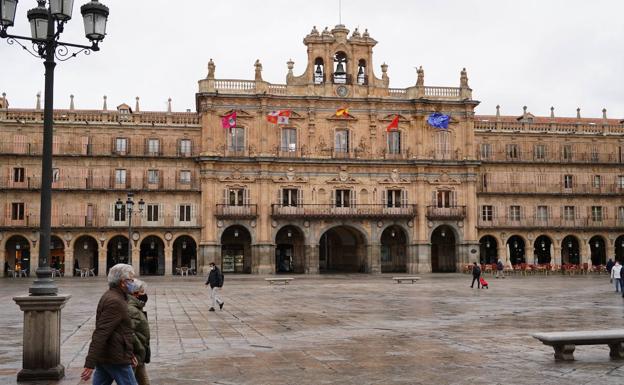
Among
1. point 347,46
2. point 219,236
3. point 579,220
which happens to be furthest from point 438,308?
point 579,220

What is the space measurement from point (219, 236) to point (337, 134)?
12.5 metres

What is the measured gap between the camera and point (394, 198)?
57.9 meters

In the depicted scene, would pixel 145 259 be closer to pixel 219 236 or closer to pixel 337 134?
pixel 219 236

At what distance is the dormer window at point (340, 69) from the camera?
58156 millimetres

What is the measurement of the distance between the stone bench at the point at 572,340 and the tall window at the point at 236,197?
4434cm

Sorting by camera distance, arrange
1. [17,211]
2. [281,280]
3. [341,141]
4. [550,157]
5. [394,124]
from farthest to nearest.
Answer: [550,157] → [341,141] → [394,124] → [17,211] → [281,280]

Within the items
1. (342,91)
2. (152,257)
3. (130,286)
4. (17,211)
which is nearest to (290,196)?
(342,91)

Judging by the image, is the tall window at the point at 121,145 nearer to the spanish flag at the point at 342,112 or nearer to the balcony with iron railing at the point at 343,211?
the balcony with iron railing at the point at 343,211

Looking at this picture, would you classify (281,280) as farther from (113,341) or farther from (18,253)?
(113,341)

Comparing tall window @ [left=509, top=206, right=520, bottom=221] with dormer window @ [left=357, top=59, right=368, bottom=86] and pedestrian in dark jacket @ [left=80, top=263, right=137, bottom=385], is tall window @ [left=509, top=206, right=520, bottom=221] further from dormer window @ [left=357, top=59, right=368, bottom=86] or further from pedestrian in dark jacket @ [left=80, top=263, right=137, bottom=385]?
pedestrian in dark jacket @ [left=80, top=263, right=137, bottom=385]

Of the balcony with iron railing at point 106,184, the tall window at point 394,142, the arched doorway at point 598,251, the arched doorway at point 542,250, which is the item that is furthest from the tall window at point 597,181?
the balcony with iron railing at point 106,184

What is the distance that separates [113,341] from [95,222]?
4892cm

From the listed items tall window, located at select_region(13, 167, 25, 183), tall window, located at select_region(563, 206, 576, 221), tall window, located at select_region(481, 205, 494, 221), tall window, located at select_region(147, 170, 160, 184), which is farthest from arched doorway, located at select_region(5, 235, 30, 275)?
tall window, located at select_region(563, 206, 576, 221)

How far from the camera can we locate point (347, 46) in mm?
58281
